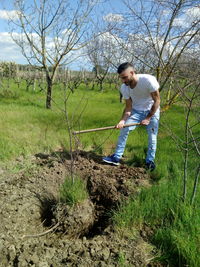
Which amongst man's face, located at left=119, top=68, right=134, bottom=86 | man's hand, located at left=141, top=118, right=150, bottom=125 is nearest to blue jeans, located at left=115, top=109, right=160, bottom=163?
man's hand, located at left=141, top=118, right=150, bottom=125

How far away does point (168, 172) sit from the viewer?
331 cm

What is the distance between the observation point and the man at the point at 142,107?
10.4ft

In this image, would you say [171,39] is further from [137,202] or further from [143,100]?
[137,202]

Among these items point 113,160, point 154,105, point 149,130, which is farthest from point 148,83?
point 113,160

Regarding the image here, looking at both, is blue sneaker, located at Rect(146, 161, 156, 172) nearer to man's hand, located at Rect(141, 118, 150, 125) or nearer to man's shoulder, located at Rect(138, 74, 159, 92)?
man's hand, located at Rect(141, 118, 150, 125)

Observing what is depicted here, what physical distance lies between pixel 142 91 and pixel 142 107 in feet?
0.91

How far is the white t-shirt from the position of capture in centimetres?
314

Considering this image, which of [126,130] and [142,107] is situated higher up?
[142,107]

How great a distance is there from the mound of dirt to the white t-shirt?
95 cm

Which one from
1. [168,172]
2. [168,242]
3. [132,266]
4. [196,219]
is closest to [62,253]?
[132,266]

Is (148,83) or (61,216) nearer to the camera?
(61,216)

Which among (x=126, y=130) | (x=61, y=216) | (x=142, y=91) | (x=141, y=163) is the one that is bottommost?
(x=61, y=216)

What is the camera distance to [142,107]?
3467mm

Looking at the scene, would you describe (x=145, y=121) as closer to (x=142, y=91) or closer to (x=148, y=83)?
(x=142, y=91)
